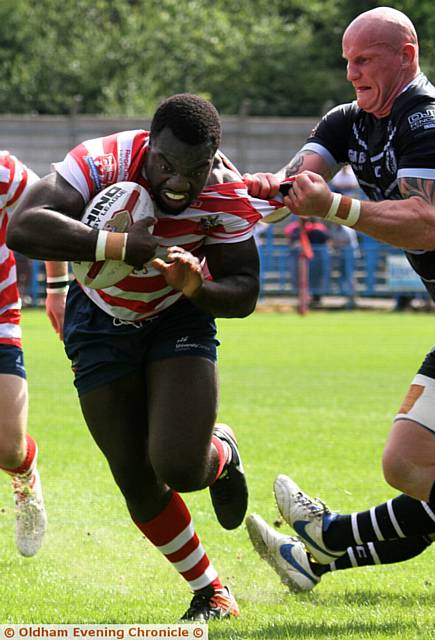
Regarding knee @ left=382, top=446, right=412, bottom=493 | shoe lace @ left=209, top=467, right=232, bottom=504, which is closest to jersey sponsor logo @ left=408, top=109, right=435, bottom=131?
knee @ left=382, top=446, right=412, bottom=493

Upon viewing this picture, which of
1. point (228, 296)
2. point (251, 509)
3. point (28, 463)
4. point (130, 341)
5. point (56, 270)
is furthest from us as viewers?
point (251, 509)

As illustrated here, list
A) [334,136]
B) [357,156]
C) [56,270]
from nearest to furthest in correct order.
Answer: [357,156] → [334,136] → [56,270]

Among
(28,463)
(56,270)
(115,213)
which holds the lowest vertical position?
(28,463)

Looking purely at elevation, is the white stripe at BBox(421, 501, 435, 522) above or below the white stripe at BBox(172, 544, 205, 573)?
above

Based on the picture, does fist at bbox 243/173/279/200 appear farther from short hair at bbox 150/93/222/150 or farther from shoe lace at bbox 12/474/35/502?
shoe lace at bbox 12/474/35/502

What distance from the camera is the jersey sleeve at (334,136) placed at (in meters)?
5.74

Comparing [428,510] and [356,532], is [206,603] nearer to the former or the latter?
[356,532]

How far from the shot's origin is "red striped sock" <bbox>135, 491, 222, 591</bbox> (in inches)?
210

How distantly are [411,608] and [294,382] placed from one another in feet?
27.3

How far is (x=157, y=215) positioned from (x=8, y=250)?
1.56 m

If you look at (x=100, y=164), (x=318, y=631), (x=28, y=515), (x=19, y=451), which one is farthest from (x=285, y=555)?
(x=100, y=164)

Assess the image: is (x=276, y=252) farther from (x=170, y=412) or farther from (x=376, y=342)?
(x=170, y=412)

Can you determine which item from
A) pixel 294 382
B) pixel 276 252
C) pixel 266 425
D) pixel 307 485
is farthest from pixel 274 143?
pixel 307 485

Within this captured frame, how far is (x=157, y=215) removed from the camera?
5105 mm
